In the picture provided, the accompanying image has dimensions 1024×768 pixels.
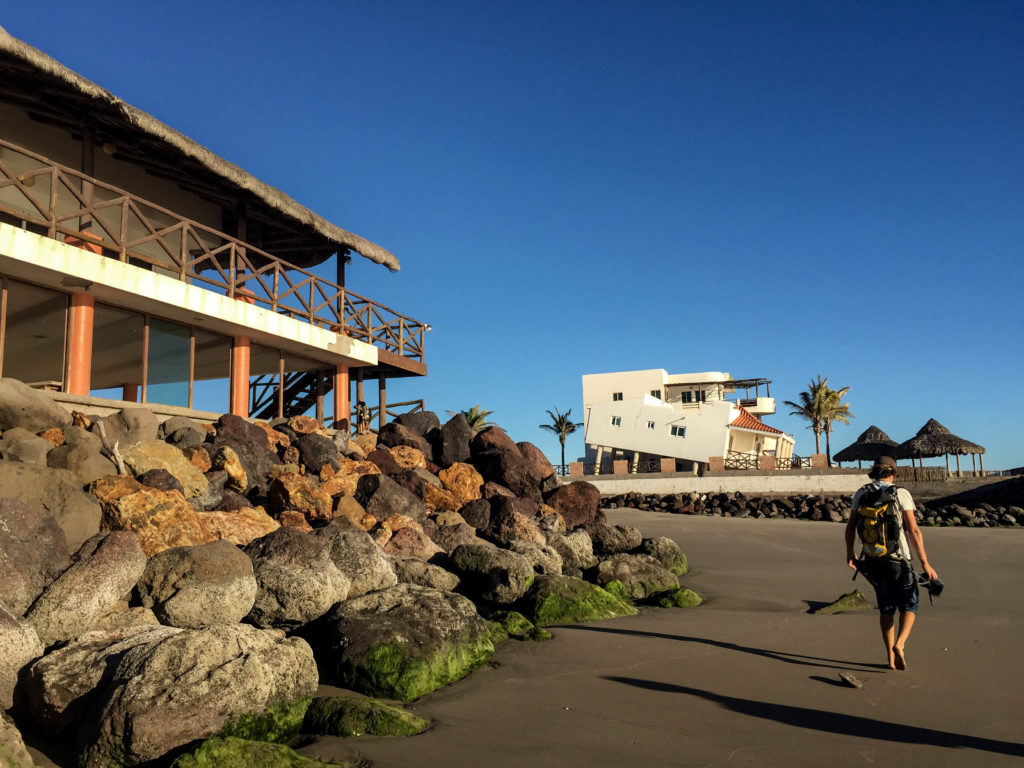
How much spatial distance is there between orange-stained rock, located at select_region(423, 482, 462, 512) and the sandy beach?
4.57 metres

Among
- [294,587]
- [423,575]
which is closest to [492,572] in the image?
[423,575]

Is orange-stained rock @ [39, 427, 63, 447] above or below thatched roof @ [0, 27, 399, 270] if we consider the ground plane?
below

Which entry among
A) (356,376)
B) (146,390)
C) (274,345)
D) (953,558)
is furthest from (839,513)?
(146,390)

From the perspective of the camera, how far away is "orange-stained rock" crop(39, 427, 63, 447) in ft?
30.0

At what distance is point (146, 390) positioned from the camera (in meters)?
13.4

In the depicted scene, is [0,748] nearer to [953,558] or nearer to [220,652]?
[220,652]

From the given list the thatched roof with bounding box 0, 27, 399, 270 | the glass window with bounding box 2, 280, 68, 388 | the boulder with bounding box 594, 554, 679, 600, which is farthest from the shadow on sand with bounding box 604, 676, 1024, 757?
the thatched roof with bounding box 0, 27, 399, 270

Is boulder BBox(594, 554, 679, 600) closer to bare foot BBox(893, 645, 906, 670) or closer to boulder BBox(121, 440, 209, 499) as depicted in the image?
bare foot BBox(893, 645, 906, 670)

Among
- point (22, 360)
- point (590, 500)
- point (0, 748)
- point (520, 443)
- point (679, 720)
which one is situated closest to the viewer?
point (0, 748)

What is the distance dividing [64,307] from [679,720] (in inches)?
464

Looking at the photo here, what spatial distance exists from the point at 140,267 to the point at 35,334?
7.69ft

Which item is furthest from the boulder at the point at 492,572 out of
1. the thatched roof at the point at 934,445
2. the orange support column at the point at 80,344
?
the thatched roof at the point at 934,445

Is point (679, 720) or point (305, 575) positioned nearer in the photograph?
point (679, 720)

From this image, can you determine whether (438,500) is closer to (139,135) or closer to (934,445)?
(139,135)
